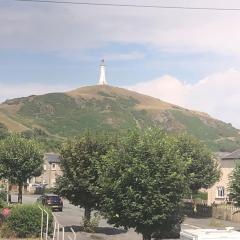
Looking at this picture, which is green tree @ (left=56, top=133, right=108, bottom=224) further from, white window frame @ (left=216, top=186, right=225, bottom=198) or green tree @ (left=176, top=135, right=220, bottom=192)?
white window frame @ (left=216, top=186, right=225, bottom=198)

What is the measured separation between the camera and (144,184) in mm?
23047

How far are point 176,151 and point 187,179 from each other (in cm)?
135

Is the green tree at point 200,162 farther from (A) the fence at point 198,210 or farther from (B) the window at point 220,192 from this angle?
(B) the window at point 220,192

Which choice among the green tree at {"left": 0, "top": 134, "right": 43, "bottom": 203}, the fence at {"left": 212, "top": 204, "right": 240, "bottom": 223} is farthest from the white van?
the green tree at {"left": 0, "top": 134, "right": 43, "bottom": 203}

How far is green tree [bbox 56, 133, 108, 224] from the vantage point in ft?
101

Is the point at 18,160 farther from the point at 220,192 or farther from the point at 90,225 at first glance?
the point at 220,192

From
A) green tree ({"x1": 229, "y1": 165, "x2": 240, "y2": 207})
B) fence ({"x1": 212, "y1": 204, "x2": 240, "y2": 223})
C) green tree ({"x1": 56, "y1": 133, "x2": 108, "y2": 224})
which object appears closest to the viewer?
green tree ({"x1": 56, "y1": 133, "x2": 108, "y2": 224})

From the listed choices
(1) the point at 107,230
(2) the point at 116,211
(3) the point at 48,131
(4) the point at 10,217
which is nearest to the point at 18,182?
(1) the point at 107,230

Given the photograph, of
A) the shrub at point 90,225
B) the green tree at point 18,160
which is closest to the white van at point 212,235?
the shrub at point 90,225

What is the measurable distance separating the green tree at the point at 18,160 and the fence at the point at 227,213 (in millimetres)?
16504

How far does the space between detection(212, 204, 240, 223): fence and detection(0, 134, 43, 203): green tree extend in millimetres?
16504

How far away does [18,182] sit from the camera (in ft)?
153

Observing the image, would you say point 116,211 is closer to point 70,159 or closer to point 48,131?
point 70,159

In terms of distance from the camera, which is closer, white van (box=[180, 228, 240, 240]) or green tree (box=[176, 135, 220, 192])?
white van (box=[180, 228, 240, 240])
